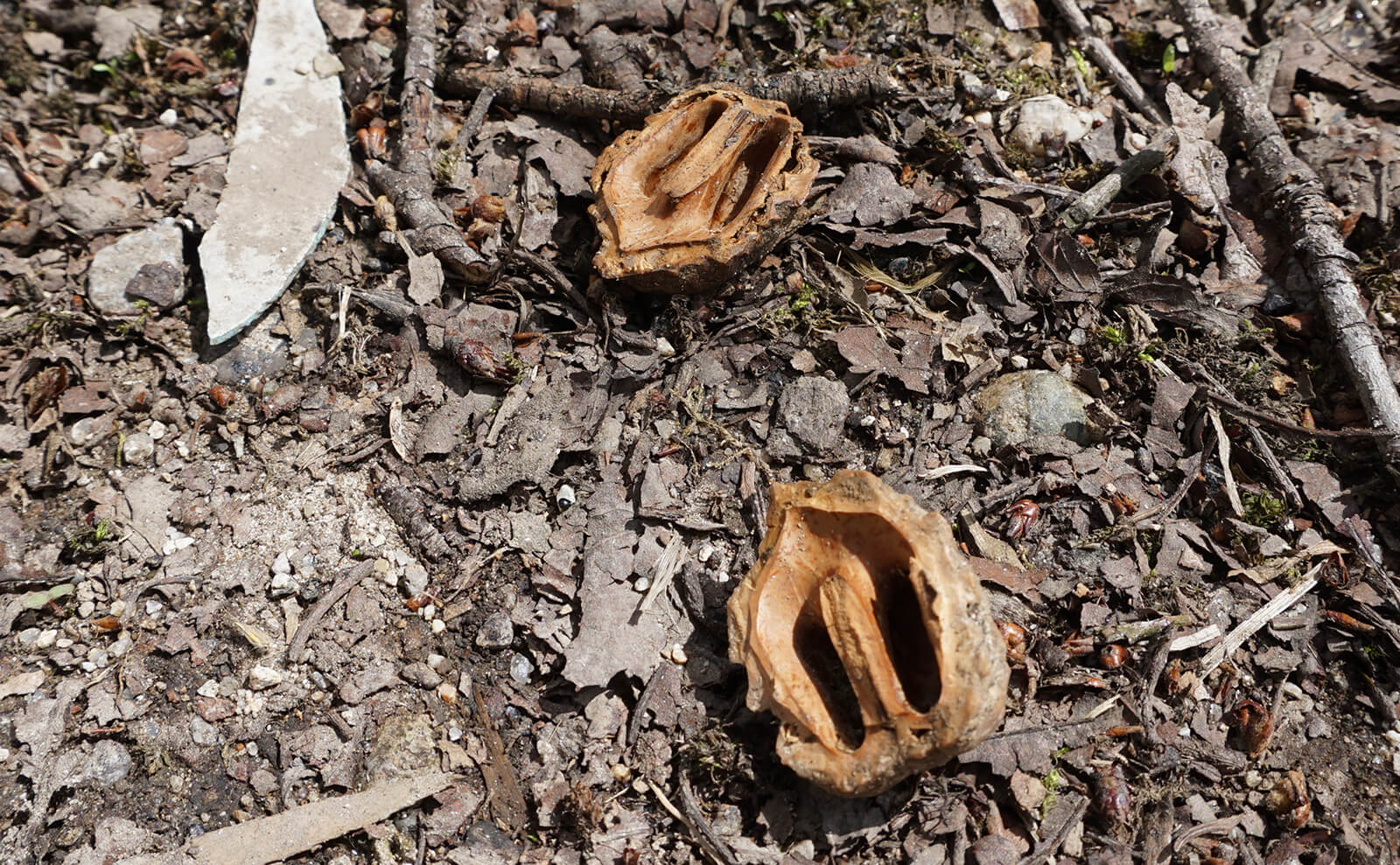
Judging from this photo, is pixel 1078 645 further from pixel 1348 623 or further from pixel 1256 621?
pixel 1348 623

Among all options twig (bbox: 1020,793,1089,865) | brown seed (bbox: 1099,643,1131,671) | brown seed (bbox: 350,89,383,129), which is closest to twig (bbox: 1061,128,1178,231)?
brown seed (bbox: 1099,643,1131,671)

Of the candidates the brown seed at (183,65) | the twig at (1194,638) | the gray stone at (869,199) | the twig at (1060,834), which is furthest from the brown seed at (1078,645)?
the brown seed at (183,65)

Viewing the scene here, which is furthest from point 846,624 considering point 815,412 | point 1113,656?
point 1113,656

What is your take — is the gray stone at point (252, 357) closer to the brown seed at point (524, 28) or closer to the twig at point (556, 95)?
the twig at point (556, 95)

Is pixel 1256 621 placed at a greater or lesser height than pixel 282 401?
lesser

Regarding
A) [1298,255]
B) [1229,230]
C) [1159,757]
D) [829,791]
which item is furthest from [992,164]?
[829,791]

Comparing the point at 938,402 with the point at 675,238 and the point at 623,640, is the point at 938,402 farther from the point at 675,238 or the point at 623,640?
the point at 623,640

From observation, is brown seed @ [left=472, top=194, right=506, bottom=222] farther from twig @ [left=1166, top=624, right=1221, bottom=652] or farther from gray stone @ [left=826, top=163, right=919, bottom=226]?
twig @ [left=1166, top=624, right=1221, bottom=652]
